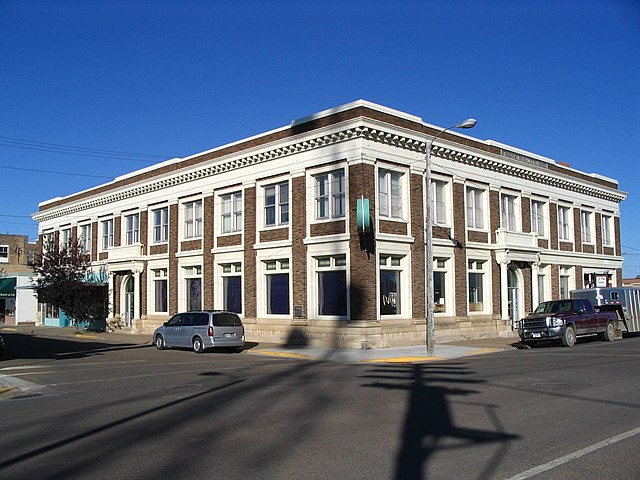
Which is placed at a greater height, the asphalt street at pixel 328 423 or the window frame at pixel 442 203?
the window frame at pixel 442 203

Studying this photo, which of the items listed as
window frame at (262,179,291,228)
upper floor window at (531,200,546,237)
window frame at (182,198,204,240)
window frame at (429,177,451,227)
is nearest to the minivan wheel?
window frame at (262,179,291,228)

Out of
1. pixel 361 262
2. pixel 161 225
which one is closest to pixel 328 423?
pixel 361 262

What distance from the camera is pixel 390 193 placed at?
27.9 metres

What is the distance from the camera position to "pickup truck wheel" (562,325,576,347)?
25.4m

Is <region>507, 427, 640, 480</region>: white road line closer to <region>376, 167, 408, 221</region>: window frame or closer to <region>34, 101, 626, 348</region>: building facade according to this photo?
<region>34, 101, 626, 348</region>: building facade

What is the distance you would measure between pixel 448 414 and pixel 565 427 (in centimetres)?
193

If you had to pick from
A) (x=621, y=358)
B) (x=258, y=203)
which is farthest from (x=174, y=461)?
(x=258, y=203)

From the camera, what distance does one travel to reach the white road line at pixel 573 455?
700cm

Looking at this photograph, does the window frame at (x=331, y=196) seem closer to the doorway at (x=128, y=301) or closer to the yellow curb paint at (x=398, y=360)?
the yellow curb paint at (x=398, y=360)

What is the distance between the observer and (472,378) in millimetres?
15617

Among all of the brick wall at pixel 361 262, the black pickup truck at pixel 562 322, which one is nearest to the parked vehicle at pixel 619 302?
the black pickup truck at pixel 562 322

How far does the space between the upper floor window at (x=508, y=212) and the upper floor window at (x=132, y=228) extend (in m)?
22.3

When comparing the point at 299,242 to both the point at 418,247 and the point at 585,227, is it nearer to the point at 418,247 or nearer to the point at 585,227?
the point at 418,247

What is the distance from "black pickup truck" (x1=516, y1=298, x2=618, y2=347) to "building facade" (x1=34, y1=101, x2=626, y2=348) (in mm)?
4315
